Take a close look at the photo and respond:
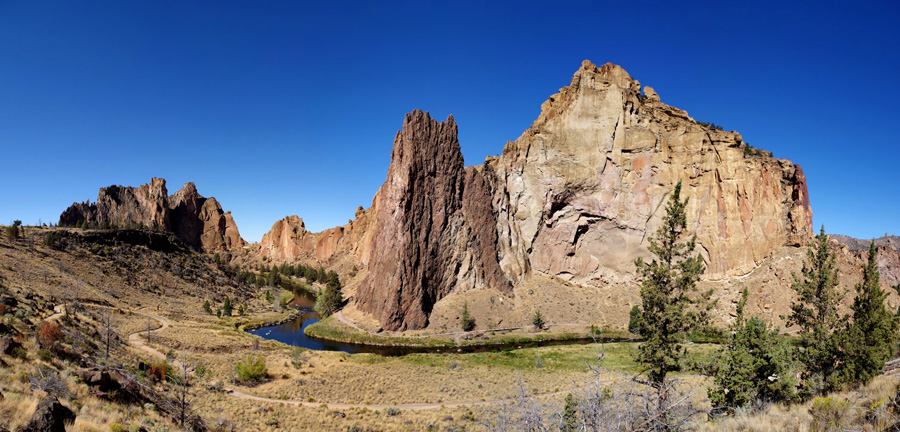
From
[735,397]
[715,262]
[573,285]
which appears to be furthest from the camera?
[573,285]

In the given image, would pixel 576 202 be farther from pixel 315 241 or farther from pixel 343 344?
pixel 315 241

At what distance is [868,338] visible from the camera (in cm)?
1753

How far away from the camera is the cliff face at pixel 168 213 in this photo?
15190cm

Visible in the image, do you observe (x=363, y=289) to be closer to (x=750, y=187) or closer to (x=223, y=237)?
(x=750, y=187)

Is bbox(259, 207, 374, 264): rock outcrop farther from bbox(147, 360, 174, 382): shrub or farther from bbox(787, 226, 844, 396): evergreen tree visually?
bbox(787, 226, 844, 396): evergreen tree

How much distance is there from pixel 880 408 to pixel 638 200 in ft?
223

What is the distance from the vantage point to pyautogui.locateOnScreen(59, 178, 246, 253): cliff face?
152m

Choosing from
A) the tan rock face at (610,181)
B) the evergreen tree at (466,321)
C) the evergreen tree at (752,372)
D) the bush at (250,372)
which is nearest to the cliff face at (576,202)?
the tan rock face at (610,181)

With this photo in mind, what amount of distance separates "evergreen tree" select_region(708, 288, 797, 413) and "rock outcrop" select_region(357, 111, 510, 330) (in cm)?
4424

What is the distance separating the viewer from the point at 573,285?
70688 mm

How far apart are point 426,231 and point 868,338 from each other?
5318cm

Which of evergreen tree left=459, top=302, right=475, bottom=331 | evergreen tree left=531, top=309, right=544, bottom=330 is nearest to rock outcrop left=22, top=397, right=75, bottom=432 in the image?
evergreen tree left=459, top=302, right=475, bottom=331

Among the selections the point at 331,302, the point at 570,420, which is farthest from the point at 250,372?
the point at 331,302

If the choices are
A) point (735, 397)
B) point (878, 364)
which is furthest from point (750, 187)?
point (735, 397)
